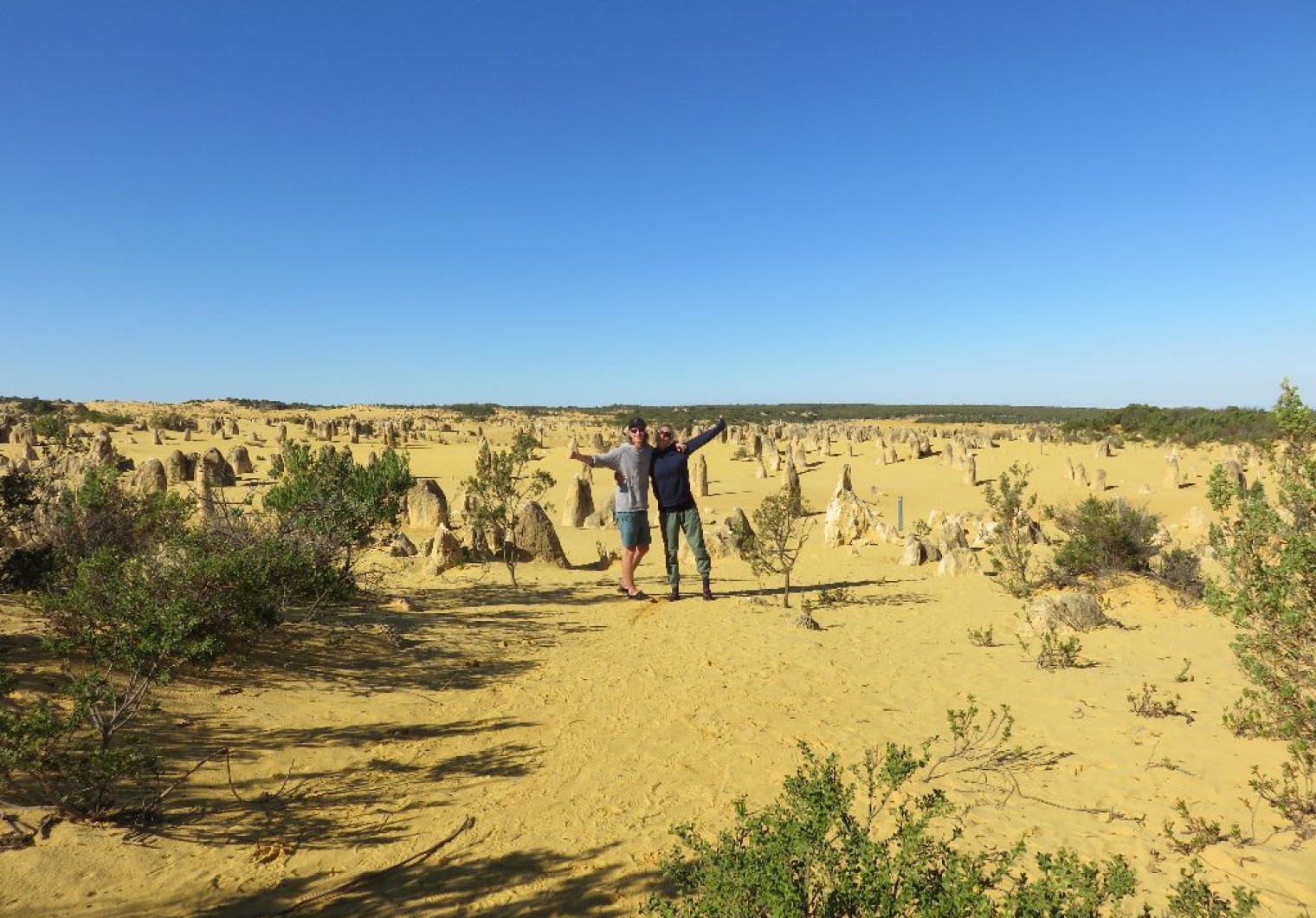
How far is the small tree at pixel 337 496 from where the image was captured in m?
8.36

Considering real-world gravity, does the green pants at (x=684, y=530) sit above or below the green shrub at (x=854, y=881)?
above

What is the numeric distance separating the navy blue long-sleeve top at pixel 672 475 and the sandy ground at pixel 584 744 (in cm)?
151

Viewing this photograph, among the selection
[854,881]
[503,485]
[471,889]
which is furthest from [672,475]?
[854,881]

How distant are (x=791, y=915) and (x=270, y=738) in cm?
423

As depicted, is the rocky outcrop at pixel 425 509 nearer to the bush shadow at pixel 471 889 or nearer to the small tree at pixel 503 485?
the small tree at pixel 503 485

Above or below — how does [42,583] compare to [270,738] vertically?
above

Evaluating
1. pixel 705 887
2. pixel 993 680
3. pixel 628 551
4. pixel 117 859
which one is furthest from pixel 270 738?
pixel 993 680

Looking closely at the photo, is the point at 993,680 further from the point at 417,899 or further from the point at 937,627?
the point at 417,899

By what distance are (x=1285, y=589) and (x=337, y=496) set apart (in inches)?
392

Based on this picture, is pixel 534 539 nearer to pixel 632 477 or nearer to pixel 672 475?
pixel 632 477

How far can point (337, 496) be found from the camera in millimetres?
9688

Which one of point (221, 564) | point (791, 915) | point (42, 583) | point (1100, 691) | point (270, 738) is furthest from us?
point (1100, 691)

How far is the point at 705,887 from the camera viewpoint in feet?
8.89

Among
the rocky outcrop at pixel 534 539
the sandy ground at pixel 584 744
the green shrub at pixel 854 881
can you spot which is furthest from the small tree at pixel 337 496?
the green shrub at pixel 854 881
